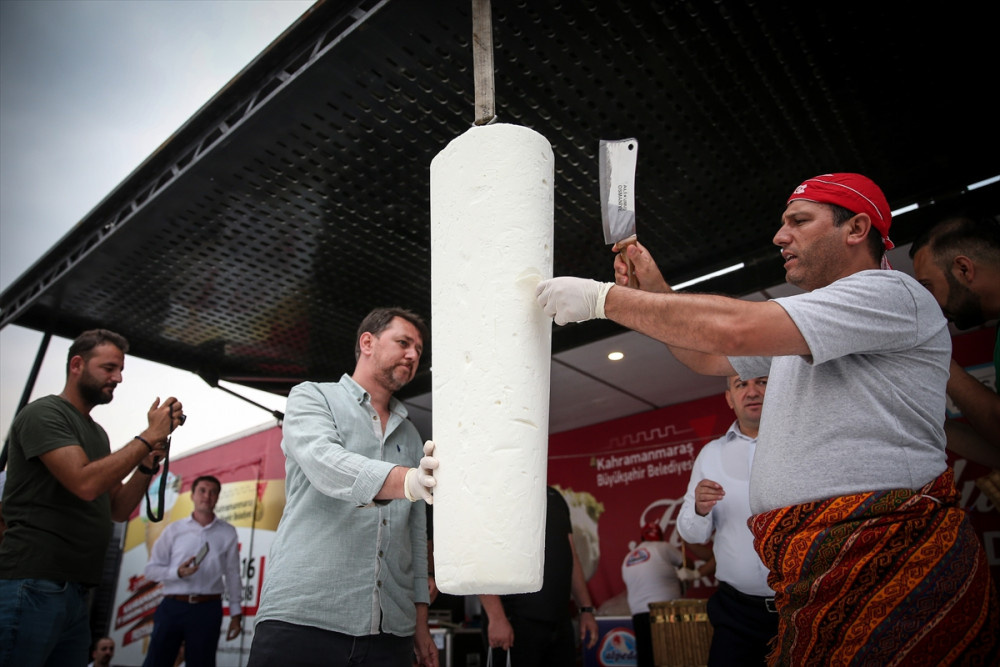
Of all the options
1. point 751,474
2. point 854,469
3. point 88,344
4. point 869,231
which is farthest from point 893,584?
point 88,344

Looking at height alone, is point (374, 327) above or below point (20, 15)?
below

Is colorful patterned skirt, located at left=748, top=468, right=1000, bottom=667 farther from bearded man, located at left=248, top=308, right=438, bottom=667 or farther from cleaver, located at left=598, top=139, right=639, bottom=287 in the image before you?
bearded man, located at left=248, top=308, right=438, bottom=667

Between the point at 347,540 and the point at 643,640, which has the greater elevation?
the point at 347,540

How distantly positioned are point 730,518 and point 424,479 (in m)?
2.04

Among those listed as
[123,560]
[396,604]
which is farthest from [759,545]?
[123,560]

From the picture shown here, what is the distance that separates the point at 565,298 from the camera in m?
1.25

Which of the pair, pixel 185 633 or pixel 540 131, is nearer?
pixel 540 131

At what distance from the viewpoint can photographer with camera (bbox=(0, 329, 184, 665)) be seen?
2.22 meters

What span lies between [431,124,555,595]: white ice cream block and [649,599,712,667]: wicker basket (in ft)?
7.98

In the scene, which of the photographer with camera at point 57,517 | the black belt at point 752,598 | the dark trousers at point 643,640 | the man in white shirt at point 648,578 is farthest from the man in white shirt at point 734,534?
the photographer with camera at point 57,517

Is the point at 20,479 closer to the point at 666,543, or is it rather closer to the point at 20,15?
the point at 20,15

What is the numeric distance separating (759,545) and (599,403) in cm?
438

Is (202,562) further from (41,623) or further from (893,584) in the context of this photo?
(893,584)

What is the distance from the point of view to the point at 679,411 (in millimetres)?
5910
